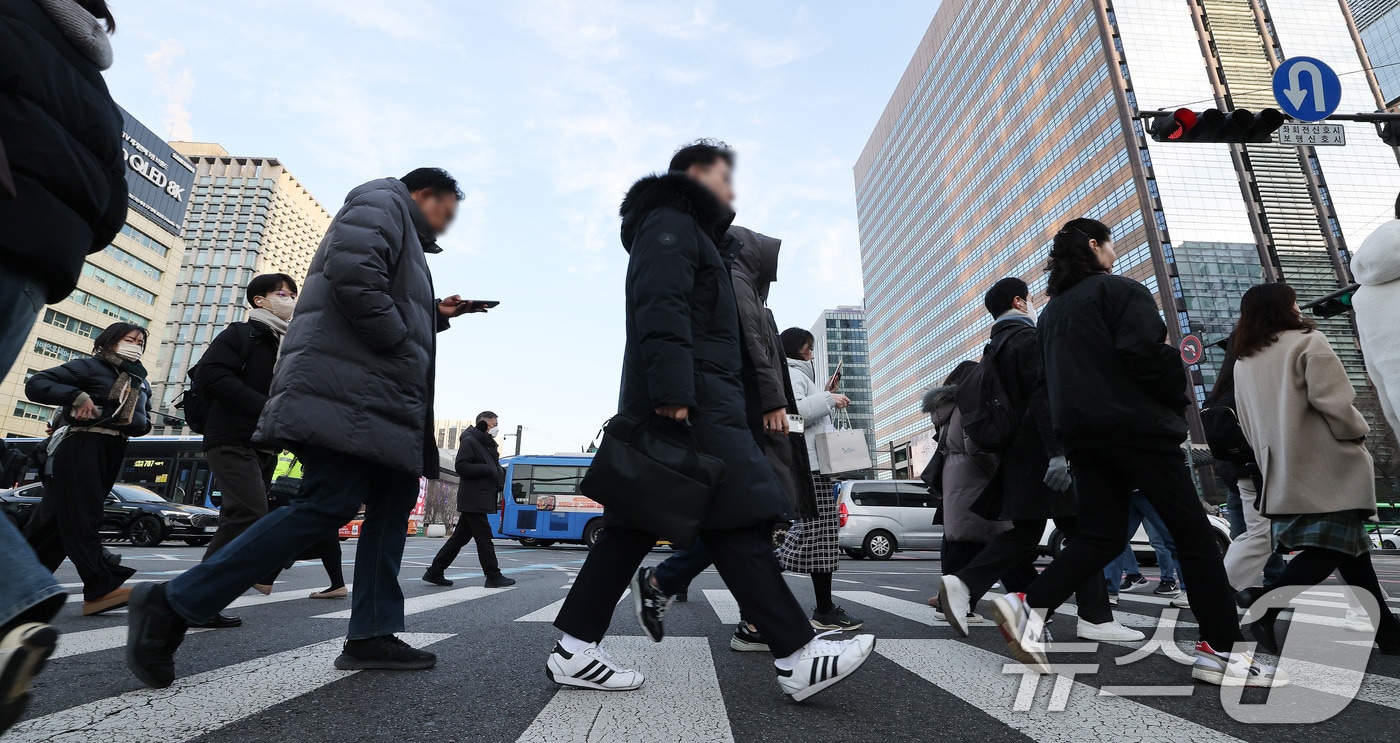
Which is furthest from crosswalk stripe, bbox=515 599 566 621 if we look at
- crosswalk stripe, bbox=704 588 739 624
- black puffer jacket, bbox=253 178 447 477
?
black puffer jacket, bbox=253 178 447 477

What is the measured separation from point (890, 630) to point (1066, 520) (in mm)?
1064

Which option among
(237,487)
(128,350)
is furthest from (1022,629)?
(128,350)

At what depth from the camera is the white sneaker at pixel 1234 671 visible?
2252mm

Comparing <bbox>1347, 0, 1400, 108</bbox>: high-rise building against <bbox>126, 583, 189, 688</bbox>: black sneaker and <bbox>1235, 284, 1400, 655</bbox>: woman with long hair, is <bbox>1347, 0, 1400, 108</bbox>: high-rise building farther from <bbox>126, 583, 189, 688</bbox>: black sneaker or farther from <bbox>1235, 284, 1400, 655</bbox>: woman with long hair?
<bbox>126, 583, 189, 688</bbox>: black sneaker

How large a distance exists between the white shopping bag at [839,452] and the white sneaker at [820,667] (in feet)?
6.02

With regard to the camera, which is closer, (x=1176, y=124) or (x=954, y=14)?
(x=1176, y=124)

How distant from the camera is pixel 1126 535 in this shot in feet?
9.24

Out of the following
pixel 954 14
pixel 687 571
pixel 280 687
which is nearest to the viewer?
pixel 280 687

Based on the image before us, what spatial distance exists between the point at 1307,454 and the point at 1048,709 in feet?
7.27

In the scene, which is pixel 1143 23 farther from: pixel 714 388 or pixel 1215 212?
pixel 714 388

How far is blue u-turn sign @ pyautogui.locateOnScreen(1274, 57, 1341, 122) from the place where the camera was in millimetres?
7125

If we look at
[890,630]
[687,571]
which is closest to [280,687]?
[687,571]

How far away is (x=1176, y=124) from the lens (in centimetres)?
712

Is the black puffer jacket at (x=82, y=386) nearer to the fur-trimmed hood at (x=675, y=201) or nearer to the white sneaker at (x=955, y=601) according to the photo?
the fur-trimmed hood at (x=675, y=201)
